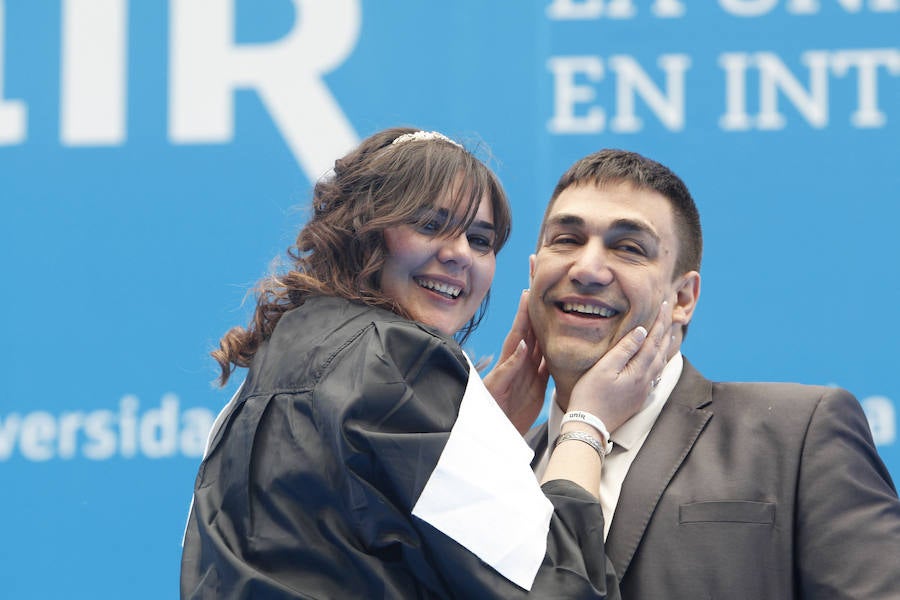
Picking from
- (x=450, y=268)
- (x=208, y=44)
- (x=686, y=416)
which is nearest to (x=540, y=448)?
(x=686, y=416)

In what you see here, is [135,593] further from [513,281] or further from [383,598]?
[383,598]

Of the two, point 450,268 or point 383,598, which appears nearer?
point 383,598

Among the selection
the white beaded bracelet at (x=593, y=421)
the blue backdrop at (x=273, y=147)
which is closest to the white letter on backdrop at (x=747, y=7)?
the blue backdrop at (x=273, y=147)

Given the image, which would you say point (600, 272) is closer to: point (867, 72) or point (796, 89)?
point (796, 89)

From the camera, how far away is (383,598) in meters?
1.88

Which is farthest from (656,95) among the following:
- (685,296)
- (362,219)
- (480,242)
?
(362,219)

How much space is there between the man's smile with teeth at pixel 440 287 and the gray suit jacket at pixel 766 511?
1.62 ft

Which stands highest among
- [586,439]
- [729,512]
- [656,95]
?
[656,95]

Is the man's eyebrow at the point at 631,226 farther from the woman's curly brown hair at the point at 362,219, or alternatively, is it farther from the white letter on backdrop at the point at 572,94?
the white letter on backdrop at the point at 572,94

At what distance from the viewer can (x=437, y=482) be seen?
1.92 metres

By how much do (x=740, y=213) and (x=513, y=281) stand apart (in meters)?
0.70

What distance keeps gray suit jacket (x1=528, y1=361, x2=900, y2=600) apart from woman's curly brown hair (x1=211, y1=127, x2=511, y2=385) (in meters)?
0.62

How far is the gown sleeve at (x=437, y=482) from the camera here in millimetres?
1899

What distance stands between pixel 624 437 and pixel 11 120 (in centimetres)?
239
